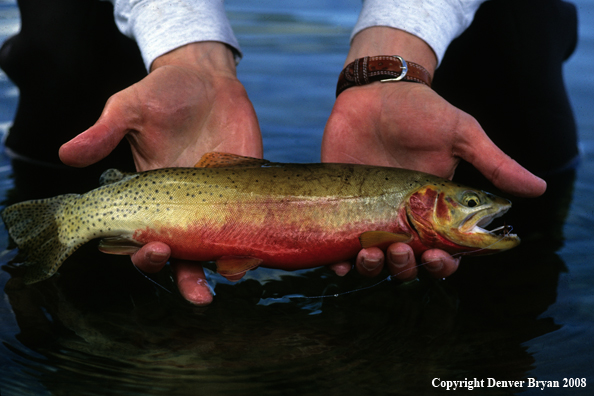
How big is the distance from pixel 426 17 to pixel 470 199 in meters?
1.65

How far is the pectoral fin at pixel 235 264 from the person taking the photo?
3118 mm

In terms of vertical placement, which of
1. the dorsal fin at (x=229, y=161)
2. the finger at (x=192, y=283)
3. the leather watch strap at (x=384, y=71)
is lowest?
the finger at (x=192, y=283)

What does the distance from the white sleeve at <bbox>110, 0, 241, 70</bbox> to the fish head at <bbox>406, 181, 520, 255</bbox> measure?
7.10ft

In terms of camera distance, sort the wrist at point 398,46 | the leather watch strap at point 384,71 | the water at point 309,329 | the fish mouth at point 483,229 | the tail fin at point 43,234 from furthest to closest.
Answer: the wrist at point 398,46, the leather watch strap at point 384,71, the tail fin at point 43,234, the fish mouth at point 483,229, the water at point 309,329

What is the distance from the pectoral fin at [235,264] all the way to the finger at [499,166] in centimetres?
138

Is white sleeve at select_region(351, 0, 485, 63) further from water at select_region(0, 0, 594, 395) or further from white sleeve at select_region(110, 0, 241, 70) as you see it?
water at select_region(0, 0, 594, 395)

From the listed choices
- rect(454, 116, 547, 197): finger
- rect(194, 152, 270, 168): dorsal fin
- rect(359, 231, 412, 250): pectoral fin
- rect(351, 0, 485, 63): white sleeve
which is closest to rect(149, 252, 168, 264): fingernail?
rect(194, 152, 270, 168): dorsal fin

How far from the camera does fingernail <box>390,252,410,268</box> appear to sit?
9.91 feet

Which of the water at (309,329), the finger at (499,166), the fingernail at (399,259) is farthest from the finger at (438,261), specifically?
the finger at (499,166)

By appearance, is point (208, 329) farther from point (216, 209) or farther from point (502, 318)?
point (502, 318)

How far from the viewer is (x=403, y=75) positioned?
153 inches

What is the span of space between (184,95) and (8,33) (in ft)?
10.1

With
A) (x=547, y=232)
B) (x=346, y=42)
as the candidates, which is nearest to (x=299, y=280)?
(x=547, y=232)

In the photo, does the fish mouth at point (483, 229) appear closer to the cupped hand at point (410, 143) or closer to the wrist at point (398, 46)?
the cupped hand at point (410, 143)
